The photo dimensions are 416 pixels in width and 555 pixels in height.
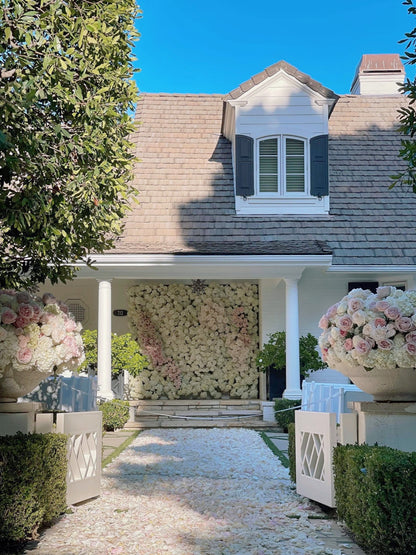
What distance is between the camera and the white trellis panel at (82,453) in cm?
566

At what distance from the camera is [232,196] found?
45.0 feet

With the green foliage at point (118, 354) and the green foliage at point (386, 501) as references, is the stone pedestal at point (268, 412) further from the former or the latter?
the green foliage at point (386, 501)

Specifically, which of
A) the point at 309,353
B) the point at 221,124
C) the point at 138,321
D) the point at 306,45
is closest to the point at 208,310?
the point at 138,321

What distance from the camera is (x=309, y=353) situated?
40.4 feet

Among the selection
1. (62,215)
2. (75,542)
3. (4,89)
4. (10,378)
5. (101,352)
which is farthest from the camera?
(101,352)

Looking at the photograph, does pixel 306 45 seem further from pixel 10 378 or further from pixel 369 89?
pixel 10 378

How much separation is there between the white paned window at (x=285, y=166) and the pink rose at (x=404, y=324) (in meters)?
8.54

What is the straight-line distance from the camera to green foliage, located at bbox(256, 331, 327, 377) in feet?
40.3

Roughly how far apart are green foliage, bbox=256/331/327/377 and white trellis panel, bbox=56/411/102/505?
6.40m

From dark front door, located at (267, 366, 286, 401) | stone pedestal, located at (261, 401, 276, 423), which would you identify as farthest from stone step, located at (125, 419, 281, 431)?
dark front door, located at (267, 366, 286, 401)

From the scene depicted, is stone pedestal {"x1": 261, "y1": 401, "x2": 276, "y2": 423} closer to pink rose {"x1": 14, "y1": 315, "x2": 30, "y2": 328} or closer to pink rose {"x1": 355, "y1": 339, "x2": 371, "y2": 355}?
pink rose {"x1": 355, "y1": 339, "x2": 371, "y2": 355}

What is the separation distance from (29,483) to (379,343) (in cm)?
276

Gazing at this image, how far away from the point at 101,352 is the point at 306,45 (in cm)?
1013

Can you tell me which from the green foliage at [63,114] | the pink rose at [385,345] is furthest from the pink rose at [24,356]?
the pink rose at [385,345]
